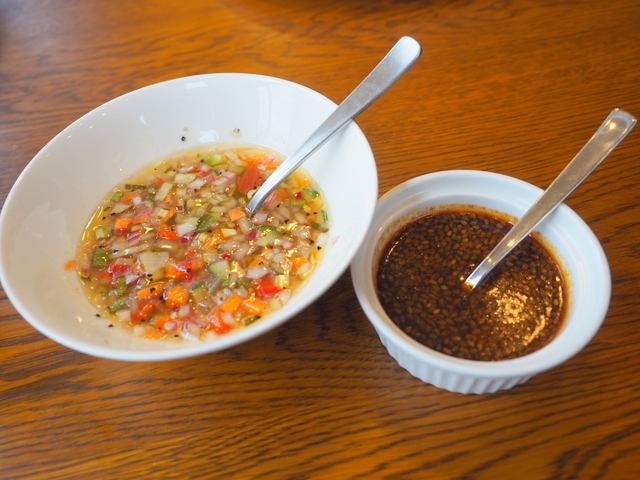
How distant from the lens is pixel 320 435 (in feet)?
4.31

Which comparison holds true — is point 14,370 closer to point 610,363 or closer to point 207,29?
point 610,363

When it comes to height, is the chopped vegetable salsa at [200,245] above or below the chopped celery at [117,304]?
above

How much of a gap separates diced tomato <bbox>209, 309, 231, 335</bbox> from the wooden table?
0.13m

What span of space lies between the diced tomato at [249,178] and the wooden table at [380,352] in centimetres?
55

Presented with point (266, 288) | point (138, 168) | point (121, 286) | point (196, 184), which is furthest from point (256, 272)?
point (138, 168)

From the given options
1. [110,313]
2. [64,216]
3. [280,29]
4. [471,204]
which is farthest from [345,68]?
[110,313]

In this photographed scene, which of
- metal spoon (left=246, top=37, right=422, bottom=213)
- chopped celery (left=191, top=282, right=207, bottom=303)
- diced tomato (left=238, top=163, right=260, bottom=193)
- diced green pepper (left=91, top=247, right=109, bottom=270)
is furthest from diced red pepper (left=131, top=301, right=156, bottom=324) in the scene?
metal spoon (left=246, top=37, right=422, bottom=213)

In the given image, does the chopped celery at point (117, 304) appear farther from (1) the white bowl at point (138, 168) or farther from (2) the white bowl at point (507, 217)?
(2) the white bowl at point (507, 217)

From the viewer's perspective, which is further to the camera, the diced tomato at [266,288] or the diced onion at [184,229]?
the diced onion at [184,229]

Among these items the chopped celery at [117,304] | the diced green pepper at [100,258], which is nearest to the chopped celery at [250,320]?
the chopped celery at [117,304]

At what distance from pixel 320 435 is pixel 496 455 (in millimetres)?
488

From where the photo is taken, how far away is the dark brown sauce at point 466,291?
1.33 m

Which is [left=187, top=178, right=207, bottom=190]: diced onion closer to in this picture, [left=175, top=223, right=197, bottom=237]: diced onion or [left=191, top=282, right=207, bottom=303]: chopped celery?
[left=175, top=223, right=197, bottom=237]: diced onion

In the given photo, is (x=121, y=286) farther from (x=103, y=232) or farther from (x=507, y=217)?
(x=507, y=217)
